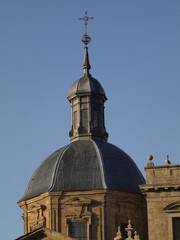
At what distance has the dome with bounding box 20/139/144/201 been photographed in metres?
79.8

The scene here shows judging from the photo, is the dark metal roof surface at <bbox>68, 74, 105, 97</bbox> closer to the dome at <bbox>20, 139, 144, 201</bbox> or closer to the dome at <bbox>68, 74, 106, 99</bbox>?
the dome at <bbox>68, 74, 106, 99</bbox>

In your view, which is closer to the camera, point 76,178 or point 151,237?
point 151,237

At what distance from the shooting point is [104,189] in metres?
79.0

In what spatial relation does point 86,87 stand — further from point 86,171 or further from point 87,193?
point 87,193

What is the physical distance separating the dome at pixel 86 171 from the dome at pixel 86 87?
3.91 meters

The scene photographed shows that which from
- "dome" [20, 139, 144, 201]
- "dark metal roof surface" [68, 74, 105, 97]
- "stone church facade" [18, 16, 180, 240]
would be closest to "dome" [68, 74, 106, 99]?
"dark metal roof surface" [68, 74, 105, 97]

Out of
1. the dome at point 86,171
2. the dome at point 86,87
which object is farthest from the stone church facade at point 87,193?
the dome at point 86,87

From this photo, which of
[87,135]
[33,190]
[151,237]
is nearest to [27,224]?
[33,190]

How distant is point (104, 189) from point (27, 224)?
6.67m

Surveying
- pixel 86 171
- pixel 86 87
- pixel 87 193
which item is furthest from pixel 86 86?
pixel 87 193

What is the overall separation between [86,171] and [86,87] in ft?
25.0

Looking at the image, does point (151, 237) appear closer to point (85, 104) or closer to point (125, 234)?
point (125, 234)

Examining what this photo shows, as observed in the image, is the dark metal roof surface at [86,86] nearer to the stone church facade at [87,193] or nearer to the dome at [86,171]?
the stone church facade at [87,193]

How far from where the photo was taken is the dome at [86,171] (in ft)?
262
